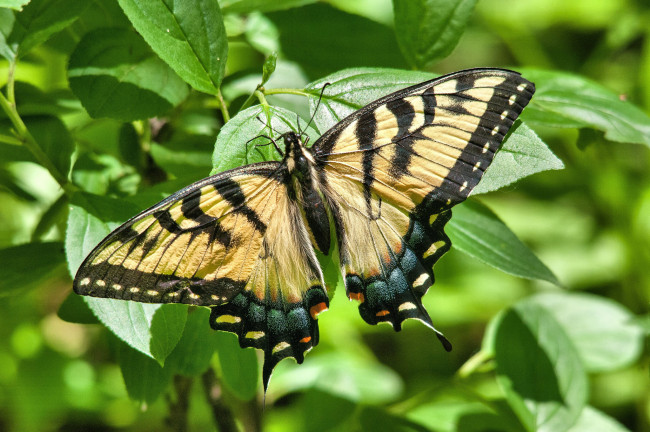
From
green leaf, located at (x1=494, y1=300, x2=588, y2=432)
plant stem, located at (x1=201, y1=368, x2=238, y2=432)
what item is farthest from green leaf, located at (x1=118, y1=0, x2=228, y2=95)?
green leaf, located at (x1=494, y1=300, x2=588, y2=432)

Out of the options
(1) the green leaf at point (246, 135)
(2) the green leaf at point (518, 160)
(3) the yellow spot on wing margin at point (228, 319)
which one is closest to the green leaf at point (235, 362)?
(3) the yellow spot on wing margin at point (228, 319)

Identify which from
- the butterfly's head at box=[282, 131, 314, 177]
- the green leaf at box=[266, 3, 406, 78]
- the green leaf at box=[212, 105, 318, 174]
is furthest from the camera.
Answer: the green leaf at box=[266, 3, 406, 78]

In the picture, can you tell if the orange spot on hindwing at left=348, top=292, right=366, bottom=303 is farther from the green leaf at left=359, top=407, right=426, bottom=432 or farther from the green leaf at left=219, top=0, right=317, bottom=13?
the green leaf at left=219, top=0, right=317, bottom=13

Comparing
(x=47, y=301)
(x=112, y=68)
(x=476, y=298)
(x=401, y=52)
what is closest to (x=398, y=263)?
(x=401, y=52)

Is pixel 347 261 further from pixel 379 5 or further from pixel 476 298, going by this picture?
pixel 379 5

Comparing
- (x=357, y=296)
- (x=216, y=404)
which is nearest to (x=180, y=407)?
(x=216, y=404)

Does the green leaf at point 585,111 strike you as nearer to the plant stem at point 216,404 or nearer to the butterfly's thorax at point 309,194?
the butterfly's thorax at point 309,194
